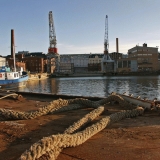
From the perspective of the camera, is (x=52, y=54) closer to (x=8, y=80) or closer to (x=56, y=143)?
(x=8, y=80)

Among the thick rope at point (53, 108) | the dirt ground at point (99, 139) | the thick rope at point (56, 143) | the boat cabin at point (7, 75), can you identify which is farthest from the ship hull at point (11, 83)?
the thick rope at point (56, 143)

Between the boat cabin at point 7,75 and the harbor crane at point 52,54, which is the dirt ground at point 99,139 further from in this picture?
the harbor crane at point 52,54

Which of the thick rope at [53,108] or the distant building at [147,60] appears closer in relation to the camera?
the thick rope at [53,108]

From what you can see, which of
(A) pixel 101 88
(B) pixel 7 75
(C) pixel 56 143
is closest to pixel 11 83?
(B) pixel 7 75

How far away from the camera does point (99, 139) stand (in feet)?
13.8

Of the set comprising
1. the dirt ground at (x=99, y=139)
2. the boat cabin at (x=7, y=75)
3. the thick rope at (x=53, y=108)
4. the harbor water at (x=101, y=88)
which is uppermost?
the boat cabin at (x=7, y=75)

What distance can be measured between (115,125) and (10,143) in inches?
97.5

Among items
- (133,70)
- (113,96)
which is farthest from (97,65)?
(113,96)

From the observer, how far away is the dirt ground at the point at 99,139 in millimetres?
3434

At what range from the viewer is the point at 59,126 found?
202 inches

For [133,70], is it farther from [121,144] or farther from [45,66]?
[121,144]

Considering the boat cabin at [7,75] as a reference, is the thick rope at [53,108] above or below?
below

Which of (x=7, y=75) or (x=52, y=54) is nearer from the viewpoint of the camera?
(x=7, y=75)

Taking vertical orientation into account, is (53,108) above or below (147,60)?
below
